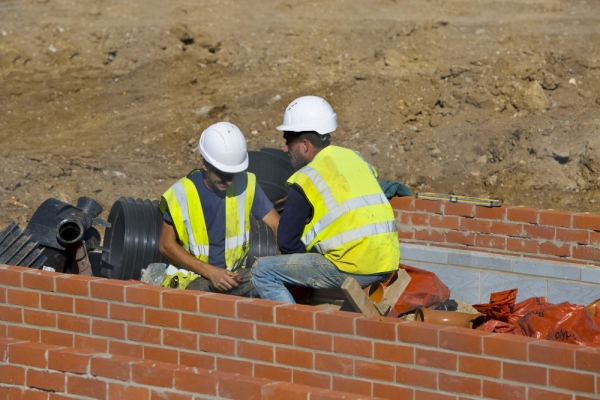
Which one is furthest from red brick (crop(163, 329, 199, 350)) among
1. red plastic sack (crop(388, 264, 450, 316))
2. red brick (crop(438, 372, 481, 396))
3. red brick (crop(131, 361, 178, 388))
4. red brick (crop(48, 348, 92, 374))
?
red plastic sack (crop(388, 264, 450, 316))

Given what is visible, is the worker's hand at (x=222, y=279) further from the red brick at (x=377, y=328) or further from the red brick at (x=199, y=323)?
the red brick at (x=377, y=328)

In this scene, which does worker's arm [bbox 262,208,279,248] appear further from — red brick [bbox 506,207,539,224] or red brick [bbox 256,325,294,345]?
red brick [bbox 506,207,539,224]

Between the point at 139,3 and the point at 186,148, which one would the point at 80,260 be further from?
the point at 139,3

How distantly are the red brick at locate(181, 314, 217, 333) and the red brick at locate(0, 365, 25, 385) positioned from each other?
102 centimetres

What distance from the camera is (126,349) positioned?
4340 mm

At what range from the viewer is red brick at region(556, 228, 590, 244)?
581 cm

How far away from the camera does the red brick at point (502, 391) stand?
139 inches

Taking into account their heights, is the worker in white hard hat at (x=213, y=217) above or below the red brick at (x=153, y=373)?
above

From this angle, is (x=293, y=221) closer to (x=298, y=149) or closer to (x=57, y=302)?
(x=298, y=149)

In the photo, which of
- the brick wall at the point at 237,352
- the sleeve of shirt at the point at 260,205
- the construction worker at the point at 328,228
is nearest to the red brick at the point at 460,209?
the construction worker at the point at 328,228

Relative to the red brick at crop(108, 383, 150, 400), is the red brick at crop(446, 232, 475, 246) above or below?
above

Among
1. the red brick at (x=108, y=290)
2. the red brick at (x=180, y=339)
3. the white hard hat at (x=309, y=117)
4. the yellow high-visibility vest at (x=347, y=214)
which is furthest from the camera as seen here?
the white hard hat at (x=309, y=117)

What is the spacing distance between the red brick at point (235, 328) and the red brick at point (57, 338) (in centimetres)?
93

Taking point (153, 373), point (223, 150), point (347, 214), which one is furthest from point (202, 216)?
point (153, 373)
